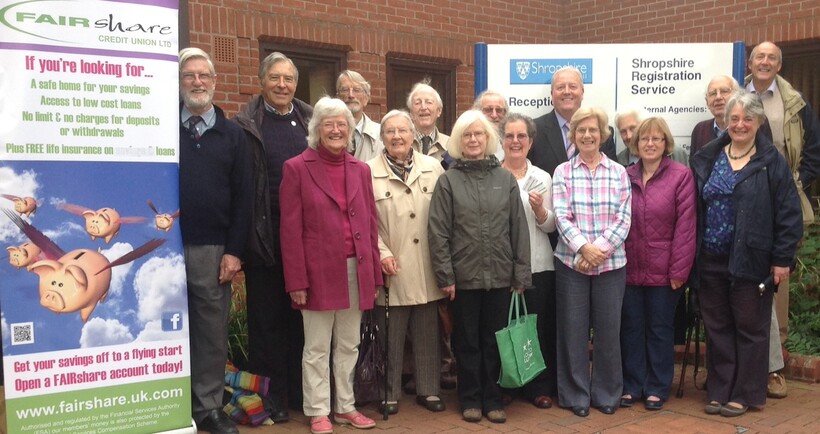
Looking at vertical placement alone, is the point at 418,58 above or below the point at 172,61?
above

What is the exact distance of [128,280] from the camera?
3.85 meters

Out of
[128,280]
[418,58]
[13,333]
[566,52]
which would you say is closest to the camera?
[13,333]

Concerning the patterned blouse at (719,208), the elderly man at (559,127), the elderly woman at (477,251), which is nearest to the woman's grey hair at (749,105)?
the patterned blouse at (719,208)

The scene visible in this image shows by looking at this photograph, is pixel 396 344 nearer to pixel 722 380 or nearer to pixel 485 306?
pixel 485 306

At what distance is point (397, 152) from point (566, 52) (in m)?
1.97

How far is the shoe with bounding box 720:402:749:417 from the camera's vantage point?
477 centimetres

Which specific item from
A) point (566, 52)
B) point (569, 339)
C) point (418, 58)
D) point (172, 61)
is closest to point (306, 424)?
point (569, 339)

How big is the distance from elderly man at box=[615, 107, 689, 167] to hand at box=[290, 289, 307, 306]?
2.30 m

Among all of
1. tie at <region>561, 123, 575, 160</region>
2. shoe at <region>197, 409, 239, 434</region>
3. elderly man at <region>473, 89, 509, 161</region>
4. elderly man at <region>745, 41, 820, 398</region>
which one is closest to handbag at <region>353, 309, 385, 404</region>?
shoe at <region>197, 409, 239, 434</region>

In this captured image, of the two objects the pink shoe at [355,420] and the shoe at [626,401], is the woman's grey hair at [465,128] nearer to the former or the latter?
the pink shoe at [355,420]

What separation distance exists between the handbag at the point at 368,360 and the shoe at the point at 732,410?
6.79 feet

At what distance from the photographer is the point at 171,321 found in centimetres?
398

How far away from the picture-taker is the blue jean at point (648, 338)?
16.0ft

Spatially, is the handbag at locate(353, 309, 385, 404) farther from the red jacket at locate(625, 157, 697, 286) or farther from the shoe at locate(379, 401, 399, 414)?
the red jacket at locate(625, 157, 697, 286)
